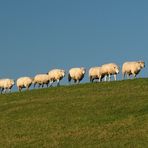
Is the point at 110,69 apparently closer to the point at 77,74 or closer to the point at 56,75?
the point at 77,74

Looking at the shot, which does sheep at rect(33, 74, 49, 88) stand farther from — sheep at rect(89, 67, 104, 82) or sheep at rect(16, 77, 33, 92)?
sheep at rect(89, 67, 104, 82)

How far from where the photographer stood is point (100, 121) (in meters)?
38.2

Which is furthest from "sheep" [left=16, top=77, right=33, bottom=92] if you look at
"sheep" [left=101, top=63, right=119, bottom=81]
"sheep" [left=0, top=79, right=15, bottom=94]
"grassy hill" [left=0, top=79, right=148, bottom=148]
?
"grassy hill" [left=0, top=79, right=148, bottom=148]

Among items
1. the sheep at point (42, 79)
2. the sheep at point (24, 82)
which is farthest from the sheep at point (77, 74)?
the sheep at point (24, 82)

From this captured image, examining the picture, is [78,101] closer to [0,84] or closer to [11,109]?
[11,109]

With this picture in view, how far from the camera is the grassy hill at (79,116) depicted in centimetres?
3350

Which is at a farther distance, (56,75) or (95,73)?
(56,75)

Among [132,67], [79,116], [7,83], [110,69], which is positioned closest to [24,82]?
[7,83]

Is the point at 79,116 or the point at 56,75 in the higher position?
the point at 56,75

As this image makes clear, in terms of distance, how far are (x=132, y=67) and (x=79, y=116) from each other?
75.2 feet

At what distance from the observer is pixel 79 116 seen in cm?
4084

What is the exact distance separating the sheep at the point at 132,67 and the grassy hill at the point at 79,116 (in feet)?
29.4

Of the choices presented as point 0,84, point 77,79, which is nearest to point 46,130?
point 77,79

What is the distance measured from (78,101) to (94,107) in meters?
3.92
